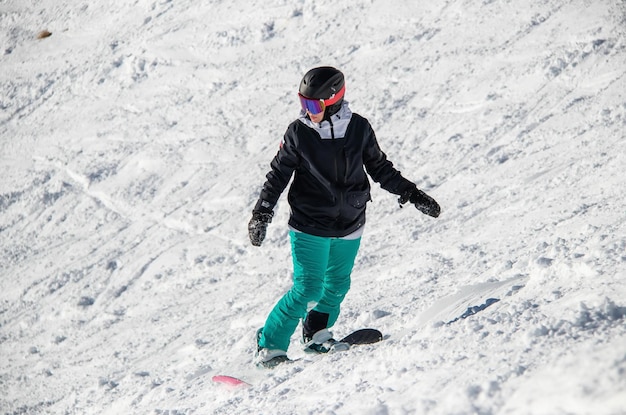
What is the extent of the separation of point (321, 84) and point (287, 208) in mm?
3901

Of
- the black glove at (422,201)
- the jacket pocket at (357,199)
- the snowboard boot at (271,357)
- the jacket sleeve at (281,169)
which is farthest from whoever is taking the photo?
the snowboard boot at (271,357)

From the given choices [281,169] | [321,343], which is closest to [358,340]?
[321,343]

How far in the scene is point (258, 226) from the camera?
3604mm

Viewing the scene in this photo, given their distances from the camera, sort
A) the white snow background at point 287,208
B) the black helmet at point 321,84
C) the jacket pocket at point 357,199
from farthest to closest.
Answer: the jacket pocket at point 357,199 < the black helmet at point 321,84 < the white snow background at point 287,208

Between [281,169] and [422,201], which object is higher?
[281,169]

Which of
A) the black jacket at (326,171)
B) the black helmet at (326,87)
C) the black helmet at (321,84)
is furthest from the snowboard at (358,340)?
the black helmet at (321,84)

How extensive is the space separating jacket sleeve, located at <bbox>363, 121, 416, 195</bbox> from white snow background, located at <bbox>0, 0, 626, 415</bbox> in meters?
0.84

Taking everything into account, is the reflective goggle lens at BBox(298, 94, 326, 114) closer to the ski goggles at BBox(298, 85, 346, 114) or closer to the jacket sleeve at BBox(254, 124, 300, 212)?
the ski goggles at BBox(298, 85, 346, 114)

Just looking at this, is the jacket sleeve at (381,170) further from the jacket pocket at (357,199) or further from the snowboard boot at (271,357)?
the snowboard boot at (271,357)

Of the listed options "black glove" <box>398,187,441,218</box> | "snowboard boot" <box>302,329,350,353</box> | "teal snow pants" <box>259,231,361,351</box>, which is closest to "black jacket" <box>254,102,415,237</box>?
"teal snow pants" <box>259,231,361,351</box>

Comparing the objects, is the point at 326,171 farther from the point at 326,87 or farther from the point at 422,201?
the point at 422,201

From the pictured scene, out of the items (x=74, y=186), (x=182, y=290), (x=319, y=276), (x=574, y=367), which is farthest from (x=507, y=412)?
(x=74, y=186)

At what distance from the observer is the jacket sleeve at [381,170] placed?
12.2 feet

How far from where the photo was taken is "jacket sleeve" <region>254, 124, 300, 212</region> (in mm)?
3551
